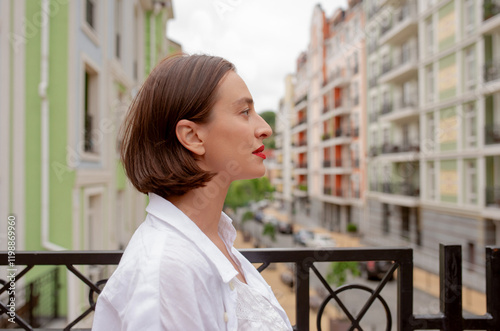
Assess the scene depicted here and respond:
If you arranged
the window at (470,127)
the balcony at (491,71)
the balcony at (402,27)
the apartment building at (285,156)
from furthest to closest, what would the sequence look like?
the apartment building at (285,156) < the balcony at (402,27) < the window at (470,127) < the balcony at (491,71)

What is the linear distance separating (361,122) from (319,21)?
28.1 feet

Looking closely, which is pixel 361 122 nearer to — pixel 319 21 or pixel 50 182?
pixel 319 21

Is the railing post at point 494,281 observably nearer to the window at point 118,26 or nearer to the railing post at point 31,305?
the railing post at point 31,305

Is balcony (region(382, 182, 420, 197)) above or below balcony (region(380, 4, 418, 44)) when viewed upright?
below

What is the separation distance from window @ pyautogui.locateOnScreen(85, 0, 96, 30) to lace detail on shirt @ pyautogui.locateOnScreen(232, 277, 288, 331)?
4417 millimetres

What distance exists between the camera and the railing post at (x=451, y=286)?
97 centimetres

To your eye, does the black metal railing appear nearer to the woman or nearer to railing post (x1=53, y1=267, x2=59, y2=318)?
the woman

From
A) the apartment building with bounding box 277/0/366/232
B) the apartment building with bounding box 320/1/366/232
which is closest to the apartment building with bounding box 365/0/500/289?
the apartment building with bounding box 320/1/366/232

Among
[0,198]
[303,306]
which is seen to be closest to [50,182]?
[0,198]

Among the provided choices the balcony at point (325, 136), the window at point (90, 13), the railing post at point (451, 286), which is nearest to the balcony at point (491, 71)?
the window at point (90, 13)

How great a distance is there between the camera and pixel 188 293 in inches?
20.9

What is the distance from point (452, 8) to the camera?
9938 millimetres

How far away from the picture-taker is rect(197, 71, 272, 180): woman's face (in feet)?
2.23

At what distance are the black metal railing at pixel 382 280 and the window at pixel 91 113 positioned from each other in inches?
141
